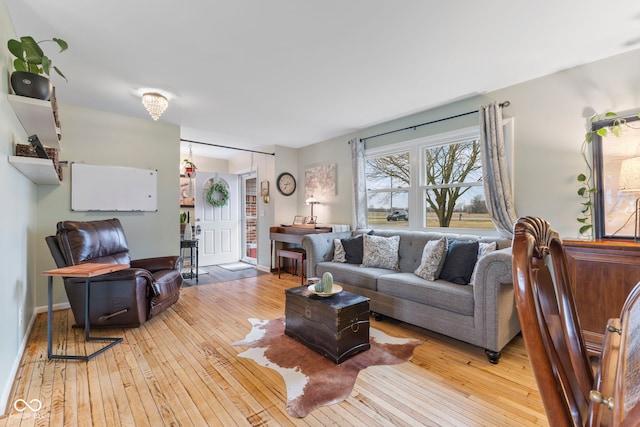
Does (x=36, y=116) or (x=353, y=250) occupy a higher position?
(x=36, y=116)

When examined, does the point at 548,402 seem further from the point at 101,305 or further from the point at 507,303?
the point at 101,305

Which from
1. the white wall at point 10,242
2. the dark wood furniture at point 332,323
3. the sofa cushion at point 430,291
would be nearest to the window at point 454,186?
the sofa cushion at point 430,291

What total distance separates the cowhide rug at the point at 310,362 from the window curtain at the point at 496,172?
1516mm

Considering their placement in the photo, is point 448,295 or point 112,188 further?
point 112,188

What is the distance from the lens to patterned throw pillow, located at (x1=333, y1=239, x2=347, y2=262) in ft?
12.1

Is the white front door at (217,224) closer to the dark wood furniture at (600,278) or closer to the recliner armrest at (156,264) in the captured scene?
the recliner armrest at (156,264)

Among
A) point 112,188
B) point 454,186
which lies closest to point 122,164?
point 112,188

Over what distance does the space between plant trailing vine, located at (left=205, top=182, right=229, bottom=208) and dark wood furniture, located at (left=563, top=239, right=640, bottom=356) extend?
5557 millimetres

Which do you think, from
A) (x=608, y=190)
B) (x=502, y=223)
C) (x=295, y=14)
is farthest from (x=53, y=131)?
(x=608, y=190)

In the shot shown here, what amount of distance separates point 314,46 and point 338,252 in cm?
240

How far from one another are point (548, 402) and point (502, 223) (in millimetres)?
2832

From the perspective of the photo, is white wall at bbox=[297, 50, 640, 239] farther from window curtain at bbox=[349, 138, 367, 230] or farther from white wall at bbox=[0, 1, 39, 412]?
white wall at bbox=[0, 1, 39, 412]

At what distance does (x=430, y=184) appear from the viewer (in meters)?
3.67

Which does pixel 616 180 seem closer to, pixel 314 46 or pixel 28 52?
pixel 314 46
